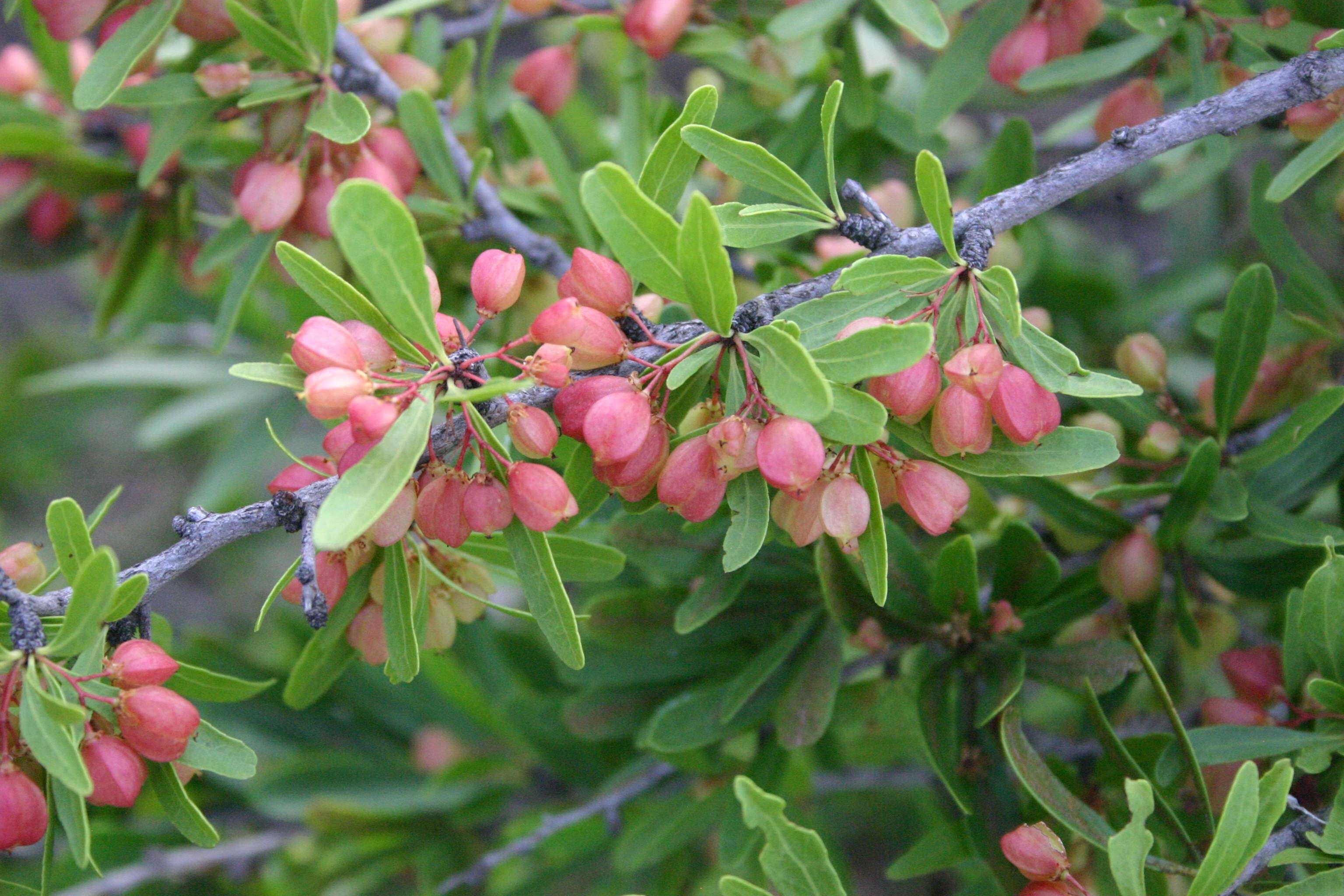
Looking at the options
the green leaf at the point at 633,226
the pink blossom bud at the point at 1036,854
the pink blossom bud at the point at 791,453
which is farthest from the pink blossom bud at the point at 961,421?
the pink blossom bud at the point at 1036,854

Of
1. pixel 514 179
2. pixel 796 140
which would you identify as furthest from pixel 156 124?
pixel 796 140

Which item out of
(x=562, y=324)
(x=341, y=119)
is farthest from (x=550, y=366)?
(x=341, y=119)

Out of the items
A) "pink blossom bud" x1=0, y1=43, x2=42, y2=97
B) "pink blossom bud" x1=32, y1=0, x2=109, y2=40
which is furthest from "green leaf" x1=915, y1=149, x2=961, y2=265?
"pink blossom bud" x1=0, y1=43, x2=42, y2=97

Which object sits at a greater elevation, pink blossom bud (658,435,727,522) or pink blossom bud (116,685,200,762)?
pink blossom bud (658,435,727,522)

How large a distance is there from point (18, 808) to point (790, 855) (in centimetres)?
61

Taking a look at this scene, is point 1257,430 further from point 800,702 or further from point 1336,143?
point 800,702

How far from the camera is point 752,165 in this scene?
82 centimetres

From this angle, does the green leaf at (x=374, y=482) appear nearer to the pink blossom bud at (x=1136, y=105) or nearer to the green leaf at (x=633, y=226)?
the green leaf at (x=633, y=226)

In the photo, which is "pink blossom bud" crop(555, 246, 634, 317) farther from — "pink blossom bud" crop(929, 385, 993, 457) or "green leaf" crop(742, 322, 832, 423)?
"pink blossom bud" crop(929, 385, 993, 457)

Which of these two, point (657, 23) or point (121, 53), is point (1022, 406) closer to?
point (657, 23)

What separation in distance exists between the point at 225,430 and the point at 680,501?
2.15 meters

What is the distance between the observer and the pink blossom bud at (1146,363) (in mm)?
1218

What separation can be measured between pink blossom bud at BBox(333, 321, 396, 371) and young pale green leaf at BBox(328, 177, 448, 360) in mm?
67

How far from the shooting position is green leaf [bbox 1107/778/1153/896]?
29.1 inches
